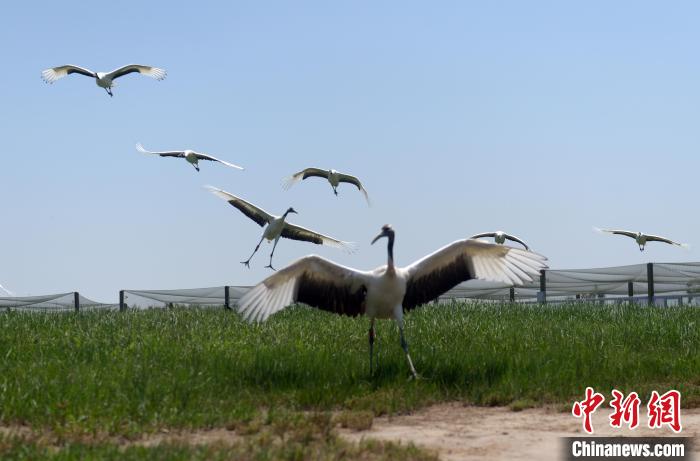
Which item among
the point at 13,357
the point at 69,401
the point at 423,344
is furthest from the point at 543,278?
the point at 69,401

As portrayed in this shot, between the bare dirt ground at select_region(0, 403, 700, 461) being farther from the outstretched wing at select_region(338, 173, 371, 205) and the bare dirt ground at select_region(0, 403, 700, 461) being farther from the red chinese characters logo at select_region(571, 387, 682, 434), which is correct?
the outstretched wing at select_region(338, 173, 371, 205)

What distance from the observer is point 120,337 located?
38.7ft

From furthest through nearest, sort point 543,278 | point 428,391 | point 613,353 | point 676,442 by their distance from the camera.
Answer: point 543,278, point 613,353, point 428,391, point 676,442

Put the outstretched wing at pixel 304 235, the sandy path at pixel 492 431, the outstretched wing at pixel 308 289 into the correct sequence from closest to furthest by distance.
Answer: the sandy path at pixel 492 431
the outstretched wing at pixel 308 289
the outstretched wing at pixel 304 235

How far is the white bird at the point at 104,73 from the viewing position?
21.7 metres

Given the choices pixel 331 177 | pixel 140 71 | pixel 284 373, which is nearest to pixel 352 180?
pixel 331 177

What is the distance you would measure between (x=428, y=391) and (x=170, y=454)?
3.51 m

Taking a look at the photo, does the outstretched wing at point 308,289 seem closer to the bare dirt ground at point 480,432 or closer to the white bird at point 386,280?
the white bird at point 386,280

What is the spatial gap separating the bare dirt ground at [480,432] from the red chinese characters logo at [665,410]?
83mm

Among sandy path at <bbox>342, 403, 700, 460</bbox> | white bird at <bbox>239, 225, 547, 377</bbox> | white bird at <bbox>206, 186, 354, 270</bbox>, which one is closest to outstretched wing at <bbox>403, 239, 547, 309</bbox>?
white bird at <bbox>239, 225, 547, 377</bbox>

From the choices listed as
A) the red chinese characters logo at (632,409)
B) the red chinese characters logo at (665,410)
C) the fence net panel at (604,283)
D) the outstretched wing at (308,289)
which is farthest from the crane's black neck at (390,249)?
the fence net panel at (604,283)

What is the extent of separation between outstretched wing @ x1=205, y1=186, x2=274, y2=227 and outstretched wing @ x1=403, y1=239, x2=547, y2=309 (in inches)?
306

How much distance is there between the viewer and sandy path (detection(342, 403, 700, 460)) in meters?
6.94

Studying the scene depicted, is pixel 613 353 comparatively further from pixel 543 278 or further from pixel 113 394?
pixel 543 278
